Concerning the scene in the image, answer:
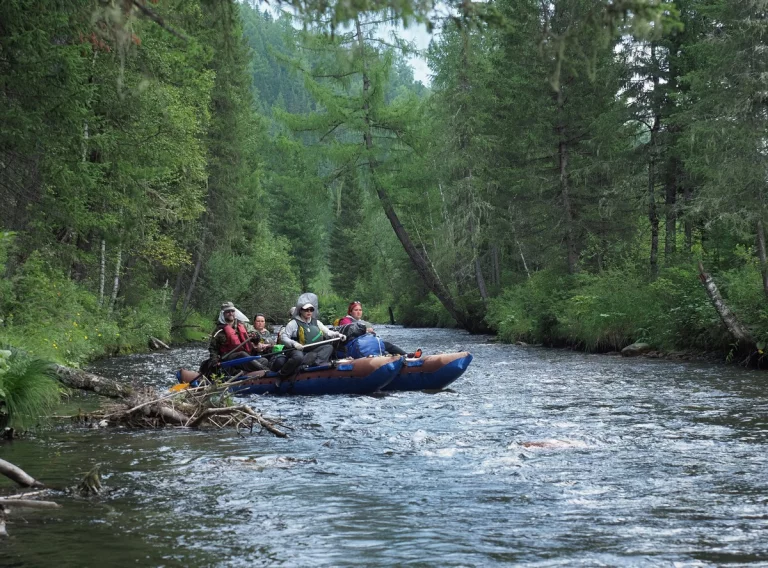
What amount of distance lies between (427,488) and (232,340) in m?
8.49

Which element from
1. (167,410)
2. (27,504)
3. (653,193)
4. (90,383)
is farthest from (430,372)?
(653,193)

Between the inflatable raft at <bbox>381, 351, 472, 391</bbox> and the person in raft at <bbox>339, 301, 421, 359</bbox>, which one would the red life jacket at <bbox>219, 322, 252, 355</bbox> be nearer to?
the person in raft at <bbox>339, 301, 421, 359</bbox>

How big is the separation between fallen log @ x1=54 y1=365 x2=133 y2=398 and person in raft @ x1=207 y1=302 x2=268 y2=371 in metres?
3.75

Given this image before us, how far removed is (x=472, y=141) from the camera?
30.3m

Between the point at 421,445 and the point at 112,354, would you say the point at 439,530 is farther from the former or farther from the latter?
the point at 112,354

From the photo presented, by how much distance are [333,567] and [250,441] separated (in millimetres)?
4421

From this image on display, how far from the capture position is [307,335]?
47.6 feet

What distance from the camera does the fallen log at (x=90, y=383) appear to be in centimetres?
1019

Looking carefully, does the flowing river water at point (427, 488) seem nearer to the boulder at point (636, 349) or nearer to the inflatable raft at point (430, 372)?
the inflatable raft at point (430, 372)

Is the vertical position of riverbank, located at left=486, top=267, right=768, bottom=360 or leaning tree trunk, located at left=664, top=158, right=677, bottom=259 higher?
leaning tree trunk, located at left=664, top=158, right=677, bottom=259

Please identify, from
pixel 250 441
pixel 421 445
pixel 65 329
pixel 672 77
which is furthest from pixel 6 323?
pixel 672 77

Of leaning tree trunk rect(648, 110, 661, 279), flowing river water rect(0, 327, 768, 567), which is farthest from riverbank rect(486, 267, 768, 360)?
flowing river water rect(0, 327, 768, 567)

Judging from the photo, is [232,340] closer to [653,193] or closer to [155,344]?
[155,344]

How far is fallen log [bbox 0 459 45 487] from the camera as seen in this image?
5.68m
